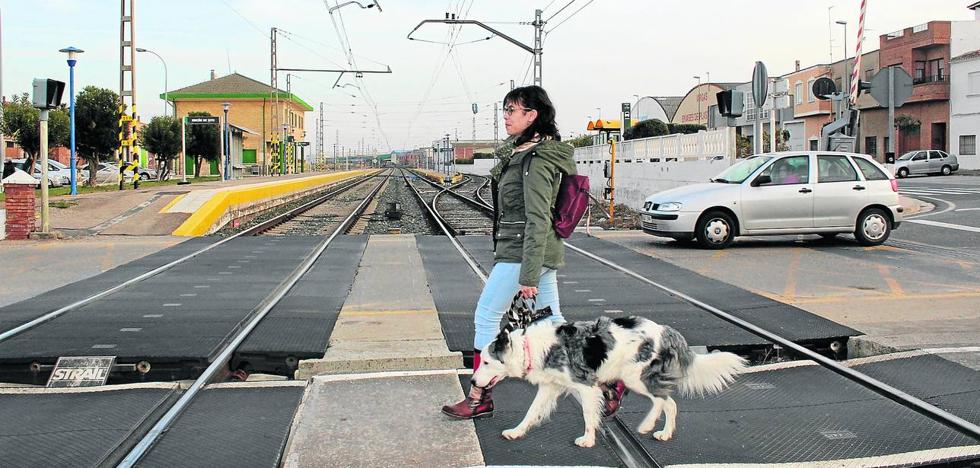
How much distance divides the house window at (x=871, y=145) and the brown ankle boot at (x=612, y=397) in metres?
57.4

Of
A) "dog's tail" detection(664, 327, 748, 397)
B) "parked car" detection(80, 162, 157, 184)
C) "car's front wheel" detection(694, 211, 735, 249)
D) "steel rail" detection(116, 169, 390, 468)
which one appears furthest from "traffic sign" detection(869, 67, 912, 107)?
"parked car" detection(80, 162, 157, 184)

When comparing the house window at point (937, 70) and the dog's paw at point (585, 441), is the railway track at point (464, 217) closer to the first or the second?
the dog's paw at point (585, 441)

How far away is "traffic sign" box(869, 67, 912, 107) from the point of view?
16.7 meters

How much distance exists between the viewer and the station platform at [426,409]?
4.14 metres

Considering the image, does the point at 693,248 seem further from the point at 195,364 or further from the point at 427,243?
the point at 195,364

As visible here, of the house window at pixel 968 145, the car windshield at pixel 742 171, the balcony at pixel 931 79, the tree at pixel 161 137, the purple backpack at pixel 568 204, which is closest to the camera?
the purple backpack at pixel 568 204

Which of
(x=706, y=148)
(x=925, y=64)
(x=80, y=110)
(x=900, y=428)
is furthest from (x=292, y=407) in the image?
(x=925, y=64)

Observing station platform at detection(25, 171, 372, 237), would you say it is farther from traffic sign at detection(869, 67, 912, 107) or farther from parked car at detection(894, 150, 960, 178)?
parked car at detection(894, 150, 960, 178)

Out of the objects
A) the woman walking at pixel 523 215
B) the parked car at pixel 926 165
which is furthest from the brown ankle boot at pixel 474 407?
the parked car at pixel 926 165

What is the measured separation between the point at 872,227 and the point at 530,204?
35.6 feet

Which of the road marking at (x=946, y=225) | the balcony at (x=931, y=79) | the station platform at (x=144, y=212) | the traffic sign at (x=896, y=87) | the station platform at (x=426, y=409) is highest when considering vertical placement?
the balcony at (x=931, y=79)

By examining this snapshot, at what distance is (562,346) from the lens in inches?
164

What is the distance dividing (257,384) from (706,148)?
1533 cm

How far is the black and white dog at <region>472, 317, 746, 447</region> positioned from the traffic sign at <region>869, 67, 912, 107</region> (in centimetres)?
1459
